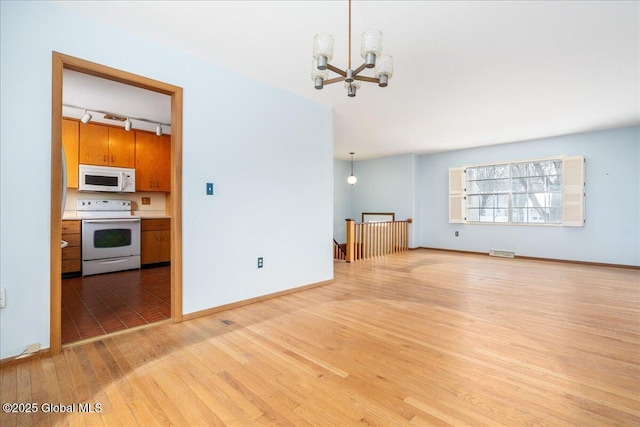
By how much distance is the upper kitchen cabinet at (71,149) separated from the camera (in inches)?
178

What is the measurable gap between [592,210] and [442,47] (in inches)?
199

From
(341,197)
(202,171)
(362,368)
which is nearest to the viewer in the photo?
(362,368)

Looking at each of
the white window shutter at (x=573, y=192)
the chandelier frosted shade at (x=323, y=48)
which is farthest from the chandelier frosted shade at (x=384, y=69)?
the white window shutter at (x=573, y=192)

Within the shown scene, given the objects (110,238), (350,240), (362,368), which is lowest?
(362,368)

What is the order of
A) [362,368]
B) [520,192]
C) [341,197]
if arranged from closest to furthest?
[362,368] → [520,192] → [341,197]

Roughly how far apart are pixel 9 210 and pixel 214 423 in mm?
1938

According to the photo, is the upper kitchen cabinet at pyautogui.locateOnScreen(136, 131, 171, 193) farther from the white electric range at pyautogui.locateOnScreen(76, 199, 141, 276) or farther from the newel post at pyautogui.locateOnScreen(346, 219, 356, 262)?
the newel post at pyautogui.locateOnScreen(346, 219, 356, 262)

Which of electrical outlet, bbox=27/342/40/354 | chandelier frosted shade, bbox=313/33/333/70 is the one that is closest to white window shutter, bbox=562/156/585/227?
chandelier frosted shade, bbox=313/33/333/70

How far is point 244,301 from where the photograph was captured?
3.23 metres

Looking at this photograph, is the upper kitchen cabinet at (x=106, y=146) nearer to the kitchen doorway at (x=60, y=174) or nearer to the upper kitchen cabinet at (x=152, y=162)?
the upper kitchen cabinet at (x=152, y=162)

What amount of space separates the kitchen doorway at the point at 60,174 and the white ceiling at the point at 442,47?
380 mm

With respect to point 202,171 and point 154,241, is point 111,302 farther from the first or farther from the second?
point 154,241

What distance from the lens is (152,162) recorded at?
5.42 m

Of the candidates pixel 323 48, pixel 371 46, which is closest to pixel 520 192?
pixel 371 46
